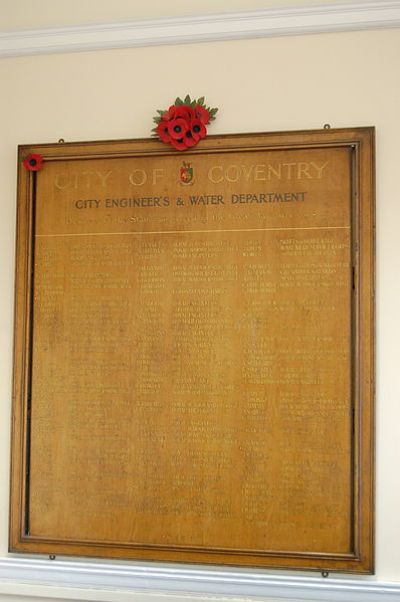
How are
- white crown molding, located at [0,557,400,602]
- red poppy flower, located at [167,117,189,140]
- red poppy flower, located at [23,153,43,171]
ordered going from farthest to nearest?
1. red poppy flower, located at [23,153,43,171]
2. red poppy flower, located at [167,117,189,140]
3. white crown molding, located at [0,557,400,602]

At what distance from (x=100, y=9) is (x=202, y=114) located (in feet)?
1.84

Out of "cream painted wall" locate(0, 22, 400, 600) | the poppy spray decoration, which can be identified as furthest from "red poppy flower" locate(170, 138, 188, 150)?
"cream painted wall" locate(0, 22, 400, 600)

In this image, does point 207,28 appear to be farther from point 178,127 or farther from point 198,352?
point 198,352

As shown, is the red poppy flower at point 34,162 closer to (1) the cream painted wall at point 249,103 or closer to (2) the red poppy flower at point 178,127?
(1) the cream painted wall at point 249,103

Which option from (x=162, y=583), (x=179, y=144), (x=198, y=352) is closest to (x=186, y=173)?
(x=179, y=144)

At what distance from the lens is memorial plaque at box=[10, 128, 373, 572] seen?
2.21m

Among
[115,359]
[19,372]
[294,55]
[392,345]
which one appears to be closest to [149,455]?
[115,359]

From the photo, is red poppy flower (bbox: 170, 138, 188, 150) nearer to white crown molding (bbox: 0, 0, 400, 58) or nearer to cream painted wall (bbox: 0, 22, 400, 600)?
cream painted wall (bbox: 0, 22, 400, 600)

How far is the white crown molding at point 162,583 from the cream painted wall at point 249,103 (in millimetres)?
93

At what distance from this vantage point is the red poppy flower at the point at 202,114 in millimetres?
2305

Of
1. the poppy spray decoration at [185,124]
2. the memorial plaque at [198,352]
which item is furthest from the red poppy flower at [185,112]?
the memorial plaque at [198,352]

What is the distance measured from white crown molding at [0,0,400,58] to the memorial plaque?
36cm

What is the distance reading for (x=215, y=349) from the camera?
89.7 inches

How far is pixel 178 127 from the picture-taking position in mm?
2299
